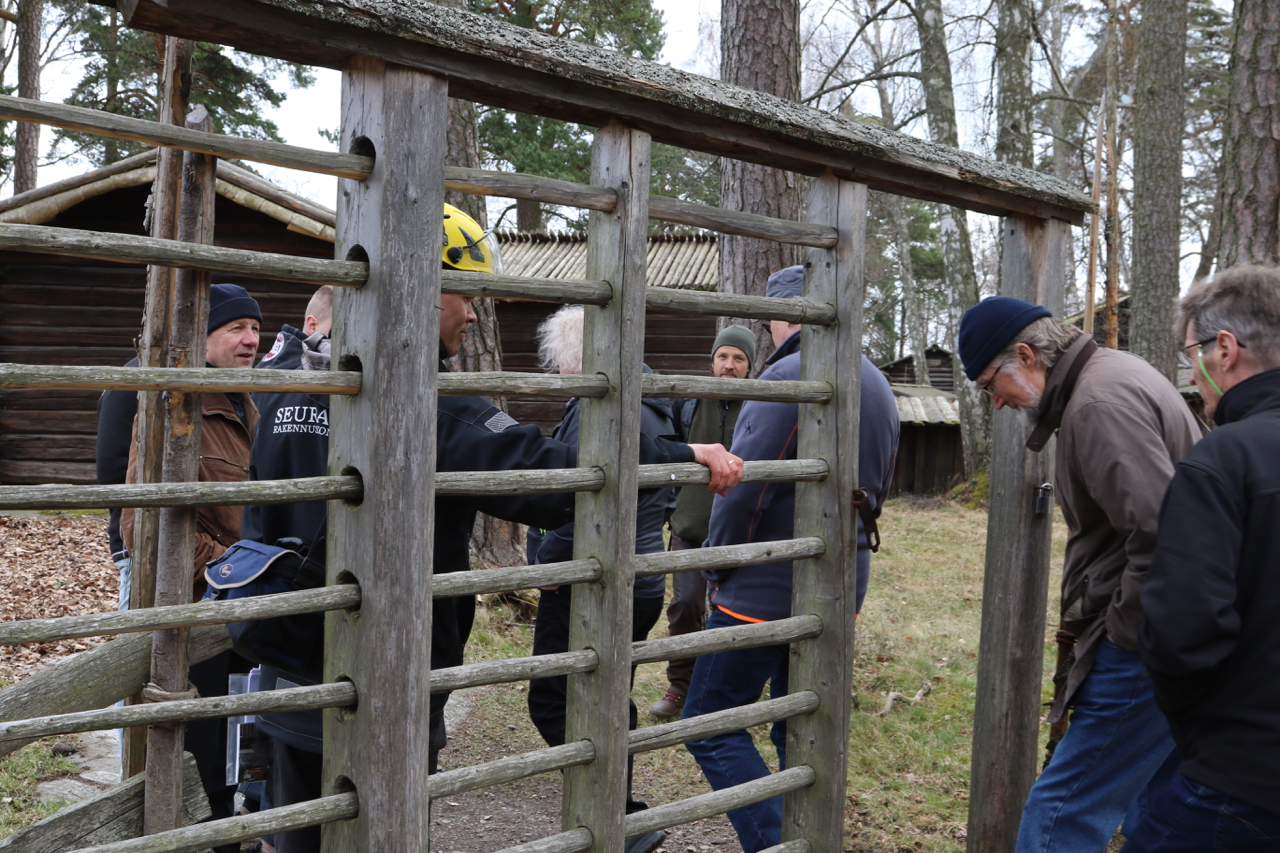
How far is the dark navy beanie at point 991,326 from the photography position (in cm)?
303

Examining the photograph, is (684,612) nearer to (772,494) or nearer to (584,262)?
(772,494)

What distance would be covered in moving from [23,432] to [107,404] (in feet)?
32.0

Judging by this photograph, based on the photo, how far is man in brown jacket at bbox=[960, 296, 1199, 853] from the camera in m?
2.67

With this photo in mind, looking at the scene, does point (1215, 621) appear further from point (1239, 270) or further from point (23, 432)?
point (23, 432)

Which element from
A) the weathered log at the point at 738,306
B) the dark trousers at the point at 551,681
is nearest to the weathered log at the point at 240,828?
the weathered log at the point at 738,306

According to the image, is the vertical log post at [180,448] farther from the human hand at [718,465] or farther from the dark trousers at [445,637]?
the human hand at [718,465]

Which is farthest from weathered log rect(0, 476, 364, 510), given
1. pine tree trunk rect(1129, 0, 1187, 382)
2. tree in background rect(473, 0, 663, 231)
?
tree in background rect(473, 0, 663, 231)

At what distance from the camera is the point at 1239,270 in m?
2.56

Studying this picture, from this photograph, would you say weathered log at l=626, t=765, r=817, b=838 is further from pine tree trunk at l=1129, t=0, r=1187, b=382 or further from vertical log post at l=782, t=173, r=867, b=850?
pine tree trunk at l=1129, t=0, r=1187, b=382

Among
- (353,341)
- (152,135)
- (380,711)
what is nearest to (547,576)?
(380,711)

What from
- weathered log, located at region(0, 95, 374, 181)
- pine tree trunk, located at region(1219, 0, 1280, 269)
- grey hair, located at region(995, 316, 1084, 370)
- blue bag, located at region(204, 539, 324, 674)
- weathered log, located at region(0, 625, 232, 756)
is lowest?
weathered log, located at region(0, 625, 232, 756)

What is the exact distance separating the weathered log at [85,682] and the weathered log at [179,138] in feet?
4.17

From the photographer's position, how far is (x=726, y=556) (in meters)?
2.92

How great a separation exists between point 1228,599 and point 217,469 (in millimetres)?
3279
